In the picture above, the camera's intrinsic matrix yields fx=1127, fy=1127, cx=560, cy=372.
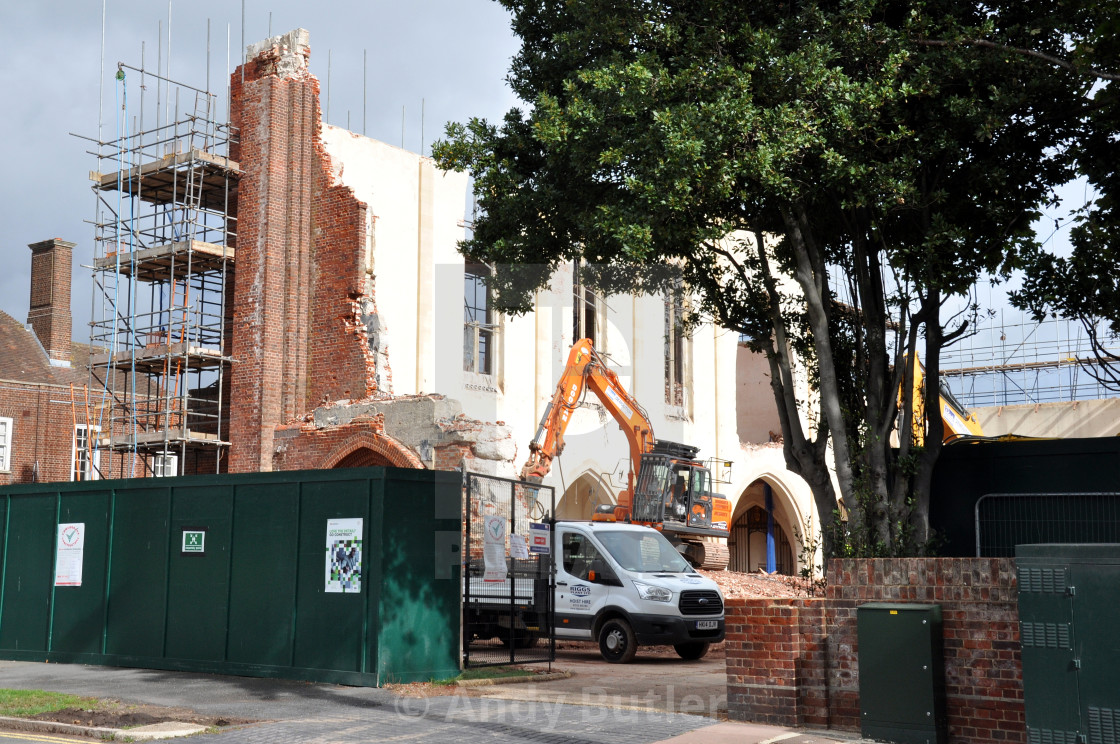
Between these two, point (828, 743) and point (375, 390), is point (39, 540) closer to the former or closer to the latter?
point (375, 390)

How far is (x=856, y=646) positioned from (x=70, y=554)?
10.2 metres

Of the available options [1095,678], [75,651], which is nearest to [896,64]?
[1095,678]

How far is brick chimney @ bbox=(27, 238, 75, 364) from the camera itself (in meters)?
35.9

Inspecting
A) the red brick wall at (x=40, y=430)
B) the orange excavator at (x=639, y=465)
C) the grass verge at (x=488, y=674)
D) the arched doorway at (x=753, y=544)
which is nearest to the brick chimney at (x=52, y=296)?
the red brick wall at (x=40, y=430)

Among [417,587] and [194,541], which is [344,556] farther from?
[194,541]

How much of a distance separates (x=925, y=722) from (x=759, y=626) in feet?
5.39

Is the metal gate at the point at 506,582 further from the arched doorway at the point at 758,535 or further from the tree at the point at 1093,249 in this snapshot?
the arched doorway at the point at 758,535

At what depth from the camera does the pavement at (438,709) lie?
8.81m

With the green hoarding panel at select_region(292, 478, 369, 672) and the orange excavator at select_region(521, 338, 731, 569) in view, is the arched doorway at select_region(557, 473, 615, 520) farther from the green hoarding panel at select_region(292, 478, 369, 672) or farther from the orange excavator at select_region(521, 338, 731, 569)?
the green hoarding panel at select_region(292, 478, 369, 672)

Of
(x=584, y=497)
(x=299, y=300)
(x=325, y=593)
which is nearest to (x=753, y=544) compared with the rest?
(x=584, y=497)

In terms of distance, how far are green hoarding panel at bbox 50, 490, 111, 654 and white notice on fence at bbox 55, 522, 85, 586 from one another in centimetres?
6

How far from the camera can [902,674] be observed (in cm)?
882

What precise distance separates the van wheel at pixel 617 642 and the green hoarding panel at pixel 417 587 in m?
3.62

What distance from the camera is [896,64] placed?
10430 millimetres
